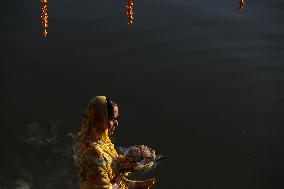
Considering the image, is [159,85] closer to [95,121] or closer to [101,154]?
[95,121]

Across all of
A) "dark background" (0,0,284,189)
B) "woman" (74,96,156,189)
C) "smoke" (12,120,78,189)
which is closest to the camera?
"woman" (74,96,156,189)

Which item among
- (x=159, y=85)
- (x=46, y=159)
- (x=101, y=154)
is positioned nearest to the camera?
(x=101, y=154)

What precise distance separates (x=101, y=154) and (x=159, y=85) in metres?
8.91

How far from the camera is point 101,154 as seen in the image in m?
4.90

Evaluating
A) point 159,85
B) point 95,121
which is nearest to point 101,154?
point 95,121

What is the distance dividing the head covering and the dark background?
5.76 meters

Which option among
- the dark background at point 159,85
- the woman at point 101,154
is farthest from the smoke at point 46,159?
the woman at point 101,154

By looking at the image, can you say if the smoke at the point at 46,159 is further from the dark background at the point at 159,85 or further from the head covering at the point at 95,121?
the head covering at the point at 95,121

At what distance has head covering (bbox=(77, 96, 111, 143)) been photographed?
4902 millimetres

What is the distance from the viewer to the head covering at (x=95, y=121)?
490 cm

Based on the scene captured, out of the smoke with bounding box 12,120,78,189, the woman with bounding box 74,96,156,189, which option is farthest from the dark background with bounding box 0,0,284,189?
the woman with bounding box 74,96,156,189

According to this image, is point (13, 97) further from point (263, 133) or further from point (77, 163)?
point (77, 163)

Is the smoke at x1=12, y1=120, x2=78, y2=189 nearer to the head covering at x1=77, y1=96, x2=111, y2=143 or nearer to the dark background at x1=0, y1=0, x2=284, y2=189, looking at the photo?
the dark background at x1=0, y1=0, x2=284, y2=189

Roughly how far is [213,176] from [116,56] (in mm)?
5465
